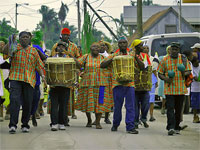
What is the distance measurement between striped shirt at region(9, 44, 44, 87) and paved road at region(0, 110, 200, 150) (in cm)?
108

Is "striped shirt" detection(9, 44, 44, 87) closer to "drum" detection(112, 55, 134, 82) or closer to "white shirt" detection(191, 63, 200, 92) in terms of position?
"drum" detection(112, 55, 134, 82)

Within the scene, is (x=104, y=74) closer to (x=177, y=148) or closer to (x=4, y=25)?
(x=177, y=148)

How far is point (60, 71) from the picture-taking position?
10.4m

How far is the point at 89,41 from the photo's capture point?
2112 centimetres

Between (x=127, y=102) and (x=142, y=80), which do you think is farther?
(x=142, y=80)

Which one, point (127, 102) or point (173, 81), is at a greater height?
point (173, 81)

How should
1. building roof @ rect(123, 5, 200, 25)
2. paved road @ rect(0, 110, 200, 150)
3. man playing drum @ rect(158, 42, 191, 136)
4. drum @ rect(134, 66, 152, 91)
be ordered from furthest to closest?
1. building roof @ rect(123, 5, 200, 25)
2. drum @ rect(134, 66, 152, 91)
3. man playing drum @ rect(158, 42, 191, 136)
4. paved road @ rect(0, 110, 200, 150)

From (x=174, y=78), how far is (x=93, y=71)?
1.85m

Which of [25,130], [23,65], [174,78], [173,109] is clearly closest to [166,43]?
[174,78]

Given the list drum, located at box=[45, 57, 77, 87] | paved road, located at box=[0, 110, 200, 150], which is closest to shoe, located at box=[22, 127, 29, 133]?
paved road, located at box=[0, 110, 200, 150]

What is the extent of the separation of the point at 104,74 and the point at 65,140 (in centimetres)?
259

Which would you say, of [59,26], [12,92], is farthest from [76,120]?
[59,26]

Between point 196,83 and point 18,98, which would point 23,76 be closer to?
point 18,98

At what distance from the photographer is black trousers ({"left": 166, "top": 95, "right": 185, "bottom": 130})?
10.5m
